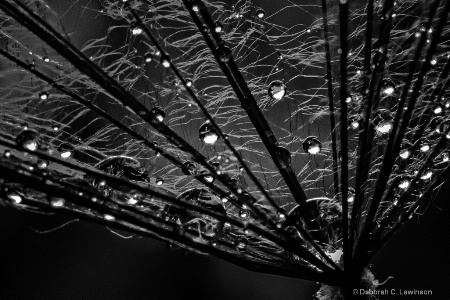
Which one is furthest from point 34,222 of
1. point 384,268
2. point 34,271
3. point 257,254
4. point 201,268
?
point 384,268

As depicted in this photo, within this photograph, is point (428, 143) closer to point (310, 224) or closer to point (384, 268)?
point (310, 224)

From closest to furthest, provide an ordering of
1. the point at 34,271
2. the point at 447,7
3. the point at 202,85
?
the point at 447,7 → the point at 202,85 → the point at 34,271

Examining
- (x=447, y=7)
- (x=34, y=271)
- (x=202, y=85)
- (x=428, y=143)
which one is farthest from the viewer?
(x=34, y=271)

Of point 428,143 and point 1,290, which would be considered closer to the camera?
point 428,143

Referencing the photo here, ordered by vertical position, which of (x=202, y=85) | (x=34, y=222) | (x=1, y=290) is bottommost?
(x=1, y=290)

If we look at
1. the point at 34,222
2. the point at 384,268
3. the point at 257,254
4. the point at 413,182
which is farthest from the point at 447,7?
the point at 34,222

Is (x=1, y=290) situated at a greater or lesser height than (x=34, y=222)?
lesser

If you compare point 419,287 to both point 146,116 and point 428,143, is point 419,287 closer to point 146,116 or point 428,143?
point 428,143
